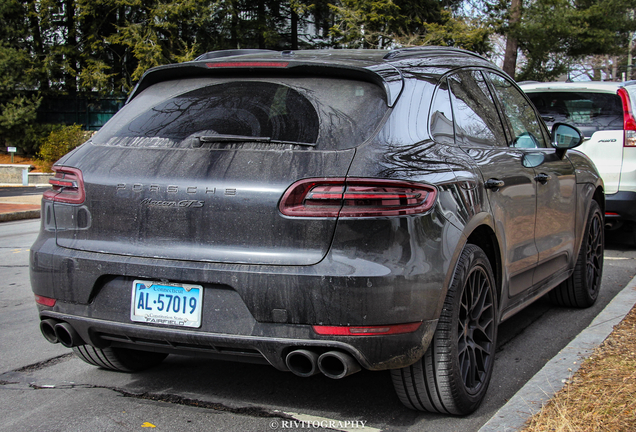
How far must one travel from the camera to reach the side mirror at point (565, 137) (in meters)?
4.66

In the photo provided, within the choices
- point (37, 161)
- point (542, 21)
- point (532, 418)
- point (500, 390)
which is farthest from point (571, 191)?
point (37, 161)

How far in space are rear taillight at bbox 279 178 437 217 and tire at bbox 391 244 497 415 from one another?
0.52 m

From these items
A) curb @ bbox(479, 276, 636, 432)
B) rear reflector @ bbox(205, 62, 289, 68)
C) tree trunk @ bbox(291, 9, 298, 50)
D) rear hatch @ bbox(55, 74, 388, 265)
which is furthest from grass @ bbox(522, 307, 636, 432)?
tree trunk @ bbox(291, 9, 298, 50)

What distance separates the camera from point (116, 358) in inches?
148

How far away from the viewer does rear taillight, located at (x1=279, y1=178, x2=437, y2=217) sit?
108 inches

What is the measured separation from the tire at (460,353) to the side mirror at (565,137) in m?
1.62

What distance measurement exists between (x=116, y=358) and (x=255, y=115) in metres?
1.63

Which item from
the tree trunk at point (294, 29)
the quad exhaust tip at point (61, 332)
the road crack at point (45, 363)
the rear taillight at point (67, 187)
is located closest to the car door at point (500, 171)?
the rear taillight at point (67, 187)

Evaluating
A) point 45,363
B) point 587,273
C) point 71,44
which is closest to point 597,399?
point 587,273

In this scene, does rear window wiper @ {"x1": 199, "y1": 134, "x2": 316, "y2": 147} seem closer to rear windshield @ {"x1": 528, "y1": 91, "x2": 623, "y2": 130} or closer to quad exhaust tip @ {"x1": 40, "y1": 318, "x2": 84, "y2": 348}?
quad exhaust tip @ {"x1": 40, "y1": 318, "x2": 84, "y2": 348}

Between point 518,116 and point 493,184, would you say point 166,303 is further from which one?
point 518,116

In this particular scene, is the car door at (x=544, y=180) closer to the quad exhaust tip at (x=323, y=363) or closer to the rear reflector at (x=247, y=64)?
the rear reflector at (x=247, y=64)

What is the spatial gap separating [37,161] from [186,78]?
34113 mm

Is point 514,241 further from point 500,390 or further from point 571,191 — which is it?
point 571,191
